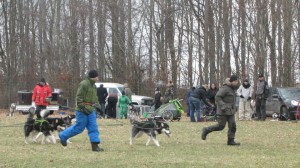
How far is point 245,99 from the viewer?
2388cm

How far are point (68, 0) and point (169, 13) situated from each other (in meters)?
11.0

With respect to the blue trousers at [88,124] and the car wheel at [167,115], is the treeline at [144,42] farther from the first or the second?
the blue trousers at [88,124]

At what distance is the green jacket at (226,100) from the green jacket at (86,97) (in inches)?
123

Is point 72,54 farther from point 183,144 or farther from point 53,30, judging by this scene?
point 183,144

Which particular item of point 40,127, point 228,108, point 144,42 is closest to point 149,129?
point 228,108

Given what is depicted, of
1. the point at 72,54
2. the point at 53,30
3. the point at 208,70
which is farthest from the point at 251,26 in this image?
the point at 53,30

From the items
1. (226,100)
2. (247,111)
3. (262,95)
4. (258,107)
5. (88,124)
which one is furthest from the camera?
(247,111)

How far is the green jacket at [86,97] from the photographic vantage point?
12312 millimetres

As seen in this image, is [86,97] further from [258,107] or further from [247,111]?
[247,111]

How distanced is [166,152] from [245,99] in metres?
12.2

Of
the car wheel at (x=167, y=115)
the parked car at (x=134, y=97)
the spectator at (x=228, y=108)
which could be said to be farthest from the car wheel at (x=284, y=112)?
the spectator at (x=228, y=108)

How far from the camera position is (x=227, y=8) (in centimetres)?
3716

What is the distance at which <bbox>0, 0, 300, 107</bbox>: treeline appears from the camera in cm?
3459

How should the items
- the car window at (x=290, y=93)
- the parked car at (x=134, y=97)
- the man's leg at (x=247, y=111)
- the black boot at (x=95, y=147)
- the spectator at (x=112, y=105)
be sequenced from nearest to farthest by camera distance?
the black boot at (x=95, y=147), the man's leg at (x=247, y=111), the car window at (x=290, y=93), the spectator at (x=112, y=105), the parked car at (x=134, y=97)
